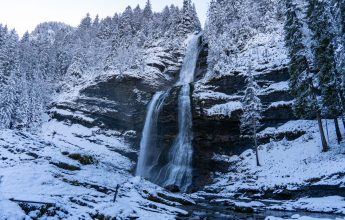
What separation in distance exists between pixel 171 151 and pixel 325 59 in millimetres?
23534

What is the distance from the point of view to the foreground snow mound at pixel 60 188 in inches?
486

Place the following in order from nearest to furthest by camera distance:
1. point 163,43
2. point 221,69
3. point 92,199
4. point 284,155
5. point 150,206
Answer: point 92,199
point 150,206
point 284,155
point 221,69
point 163,43

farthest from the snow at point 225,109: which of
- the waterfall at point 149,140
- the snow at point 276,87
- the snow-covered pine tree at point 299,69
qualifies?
the snow-covered pine tree at point 299,69

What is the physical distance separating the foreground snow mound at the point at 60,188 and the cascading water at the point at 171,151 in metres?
13.2

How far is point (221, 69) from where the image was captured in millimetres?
52250

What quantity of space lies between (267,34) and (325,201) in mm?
46232

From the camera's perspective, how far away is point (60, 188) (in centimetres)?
1884


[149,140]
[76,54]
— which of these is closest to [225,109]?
Answer: [149,140]

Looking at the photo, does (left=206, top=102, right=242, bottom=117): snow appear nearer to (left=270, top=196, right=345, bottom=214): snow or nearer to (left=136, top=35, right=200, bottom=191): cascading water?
(left=136, top=35, right=200, bottom=191): cascading water

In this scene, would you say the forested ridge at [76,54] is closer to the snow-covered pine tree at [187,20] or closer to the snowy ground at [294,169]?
the snow-covered pine tree at [187,20]

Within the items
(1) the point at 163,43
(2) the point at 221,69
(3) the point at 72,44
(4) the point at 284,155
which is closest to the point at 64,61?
(3) the point at 72,44

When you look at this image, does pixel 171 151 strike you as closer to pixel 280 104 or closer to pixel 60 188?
pixel 280 104

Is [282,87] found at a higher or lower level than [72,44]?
lower

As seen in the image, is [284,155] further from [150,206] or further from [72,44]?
[72,44]
